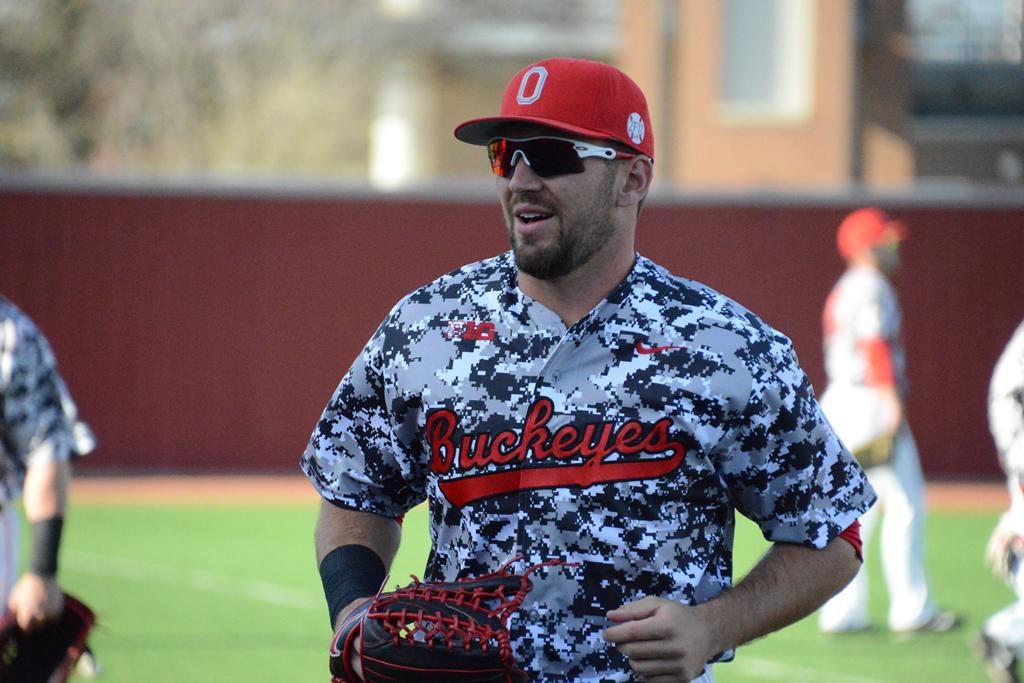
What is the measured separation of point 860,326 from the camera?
9.54m

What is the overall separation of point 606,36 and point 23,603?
31870mm

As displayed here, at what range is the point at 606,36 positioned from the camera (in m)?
35.5

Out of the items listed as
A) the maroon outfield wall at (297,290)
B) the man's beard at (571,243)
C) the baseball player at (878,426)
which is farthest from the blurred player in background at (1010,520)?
the maroon outfield wall at (297,290)

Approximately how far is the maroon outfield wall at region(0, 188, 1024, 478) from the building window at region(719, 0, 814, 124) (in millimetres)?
14485

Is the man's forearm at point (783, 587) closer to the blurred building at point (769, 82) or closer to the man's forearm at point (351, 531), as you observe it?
the man's forearm at point (351, 531)

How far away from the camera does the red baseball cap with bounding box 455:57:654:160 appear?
3127 mm

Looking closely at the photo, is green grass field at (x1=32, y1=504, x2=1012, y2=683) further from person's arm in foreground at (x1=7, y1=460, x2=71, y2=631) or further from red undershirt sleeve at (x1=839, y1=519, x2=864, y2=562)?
red undershirt sleeve at (x1=839, y1=519, x2=864, y2=562)

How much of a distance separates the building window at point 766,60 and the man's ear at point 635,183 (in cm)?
2906

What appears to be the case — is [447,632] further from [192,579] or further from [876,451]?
[192,579]

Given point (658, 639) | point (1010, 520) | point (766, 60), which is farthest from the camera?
point (766, 60)

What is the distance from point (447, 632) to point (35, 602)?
8.01 feet

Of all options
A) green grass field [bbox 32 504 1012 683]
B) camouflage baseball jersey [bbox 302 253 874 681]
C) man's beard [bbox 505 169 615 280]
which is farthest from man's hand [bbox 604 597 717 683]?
green grass field [bbox 32 504 1012 683]

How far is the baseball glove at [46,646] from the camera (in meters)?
4.93

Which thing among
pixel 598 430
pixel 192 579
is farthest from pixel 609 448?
pixel 192 579
